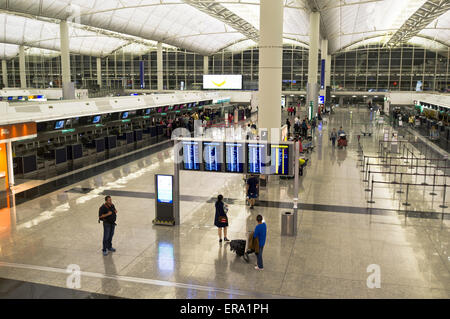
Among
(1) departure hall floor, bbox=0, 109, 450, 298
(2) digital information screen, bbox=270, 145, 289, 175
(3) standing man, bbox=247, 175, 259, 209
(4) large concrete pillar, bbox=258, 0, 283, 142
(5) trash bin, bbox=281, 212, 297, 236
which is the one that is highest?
(4) large concrete pillar, bbox=258, 0, 283, 142

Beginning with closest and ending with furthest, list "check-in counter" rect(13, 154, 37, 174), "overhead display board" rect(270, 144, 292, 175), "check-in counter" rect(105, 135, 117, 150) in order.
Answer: "overhead display board" rect(270, 144, 292, 175), "check-in counter" rect(13, 154, 37, 174), "check-in counter" rect(105, 135, 117, 150)

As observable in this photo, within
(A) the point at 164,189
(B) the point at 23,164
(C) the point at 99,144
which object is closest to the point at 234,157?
(A) the point at 164,189

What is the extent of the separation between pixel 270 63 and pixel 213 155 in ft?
19.2

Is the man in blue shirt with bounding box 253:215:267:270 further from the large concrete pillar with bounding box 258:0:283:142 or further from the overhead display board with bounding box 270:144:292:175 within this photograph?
the large concrete pillar with bounding box 258:0:283:142

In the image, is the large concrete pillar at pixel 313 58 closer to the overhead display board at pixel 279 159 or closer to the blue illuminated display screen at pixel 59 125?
the blue illuminated display screen at pixel 59 125

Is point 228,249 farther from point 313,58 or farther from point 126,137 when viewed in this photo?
point 313,58

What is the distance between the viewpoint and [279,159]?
34.7ft

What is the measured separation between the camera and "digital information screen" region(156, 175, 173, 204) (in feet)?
36.0

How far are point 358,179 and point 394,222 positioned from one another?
575 centimetres

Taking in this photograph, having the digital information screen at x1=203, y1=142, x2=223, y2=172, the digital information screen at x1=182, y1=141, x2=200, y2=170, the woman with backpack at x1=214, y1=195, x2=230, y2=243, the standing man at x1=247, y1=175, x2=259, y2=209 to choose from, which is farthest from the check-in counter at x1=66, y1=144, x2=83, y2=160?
the woman with backpack at x1=214, y1=195, x2=230, y2=243

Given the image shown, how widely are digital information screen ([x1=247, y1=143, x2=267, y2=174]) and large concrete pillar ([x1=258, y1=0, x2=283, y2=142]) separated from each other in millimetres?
4550

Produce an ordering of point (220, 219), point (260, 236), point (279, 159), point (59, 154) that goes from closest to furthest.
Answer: point (260, 236)
point (220, 219)
point (279, 159)
point (59, 154)
